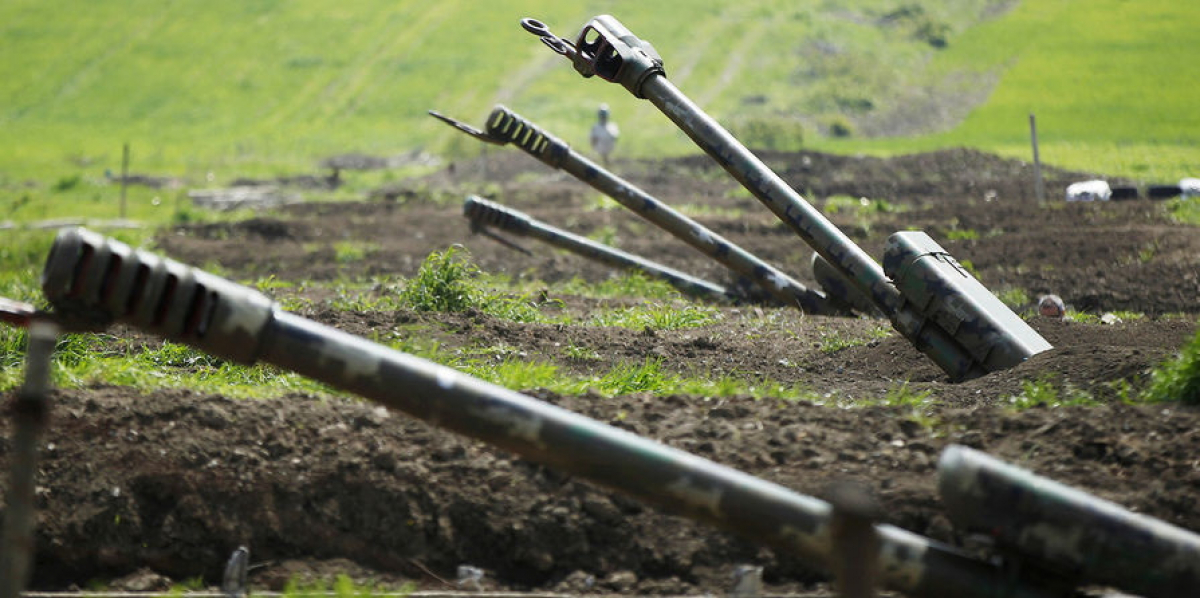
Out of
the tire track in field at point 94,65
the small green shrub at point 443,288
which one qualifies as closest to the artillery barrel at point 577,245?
the small green shrub at point 443,288

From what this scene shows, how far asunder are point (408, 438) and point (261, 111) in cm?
A: 4460

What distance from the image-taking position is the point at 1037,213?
2027cm

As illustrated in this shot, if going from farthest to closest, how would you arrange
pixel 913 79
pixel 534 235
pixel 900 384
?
pixel 913 79, pixel 534 235, pixel 900 384

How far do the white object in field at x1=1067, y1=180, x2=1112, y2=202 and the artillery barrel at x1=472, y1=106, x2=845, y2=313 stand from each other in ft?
36.3

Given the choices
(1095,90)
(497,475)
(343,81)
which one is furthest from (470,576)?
(343,81)

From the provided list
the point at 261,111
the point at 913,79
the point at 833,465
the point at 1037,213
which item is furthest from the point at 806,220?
the point at 261,111

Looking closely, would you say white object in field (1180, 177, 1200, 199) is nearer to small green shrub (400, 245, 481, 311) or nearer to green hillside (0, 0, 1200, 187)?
green hillside (0, 0, 1200, 187)

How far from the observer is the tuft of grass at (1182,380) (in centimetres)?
653

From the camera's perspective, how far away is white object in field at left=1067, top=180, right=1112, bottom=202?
2141 cm

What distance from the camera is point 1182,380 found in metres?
6.57

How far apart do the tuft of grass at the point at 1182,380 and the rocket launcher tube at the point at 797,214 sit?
1.47 metres

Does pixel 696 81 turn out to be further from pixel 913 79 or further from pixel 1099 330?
pixel 1099 330

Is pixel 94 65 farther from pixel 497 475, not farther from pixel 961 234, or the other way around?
pixel 497 475

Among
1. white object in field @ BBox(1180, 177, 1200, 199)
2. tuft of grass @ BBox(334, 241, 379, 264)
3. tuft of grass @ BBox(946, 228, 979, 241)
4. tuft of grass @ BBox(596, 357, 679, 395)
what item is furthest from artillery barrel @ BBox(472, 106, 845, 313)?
white object in field @ BBox(1180, 177, 1200, 199)
